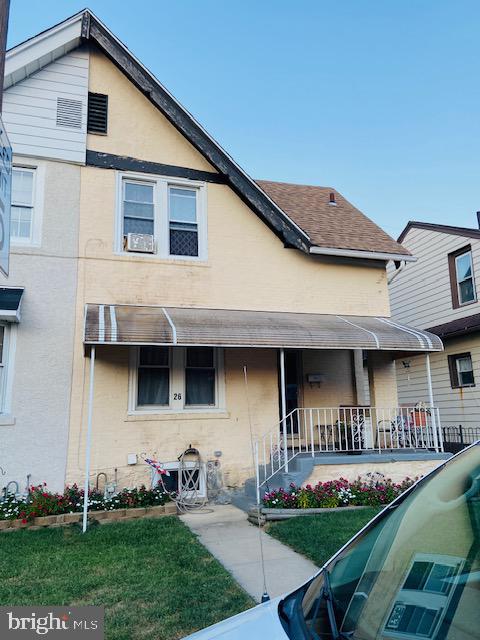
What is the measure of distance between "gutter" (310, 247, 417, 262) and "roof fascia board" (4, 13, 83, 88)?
21.3 ft

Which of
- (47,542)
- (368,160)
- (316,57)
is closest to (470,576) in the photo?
(47,542)

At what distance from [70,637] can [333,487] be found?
601 cm

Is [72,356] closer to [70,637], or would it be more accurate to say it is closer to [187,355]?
[187,355]

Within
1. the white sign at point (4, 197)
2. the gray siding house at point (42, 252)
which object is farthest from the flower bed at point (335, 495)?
the white sign at point (4, 197)

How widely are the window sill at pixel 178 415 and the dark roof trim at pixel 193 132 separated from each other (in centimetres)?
402

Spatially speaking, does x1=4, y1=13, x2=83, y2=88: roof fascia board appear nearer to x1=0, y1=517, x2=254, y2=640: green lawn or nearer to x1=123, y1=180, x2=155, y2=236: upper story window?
x1=123, y1=180, x2=155, y2=236: upper story window

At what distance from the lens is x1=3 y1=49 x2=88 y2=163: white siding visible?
9.10 meters

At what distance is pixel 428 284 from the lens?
1614 cm

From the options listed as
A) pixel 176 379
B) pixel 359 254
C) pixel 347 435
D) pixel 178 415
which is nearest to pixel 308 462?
pixel 347 435

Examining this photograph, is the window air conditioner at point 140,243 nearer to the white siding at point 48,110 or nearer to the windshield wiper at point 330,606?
the white siding at point 48,110

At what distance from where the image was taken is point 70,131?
945cm

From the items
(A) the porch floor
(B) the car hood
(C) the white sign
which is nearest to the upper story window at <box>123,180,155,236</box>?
(A) the porch floor

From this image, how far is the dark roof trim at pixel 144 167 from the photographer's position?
9656 millimetres

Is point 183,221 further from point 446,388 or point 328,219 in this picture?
point 446,388
